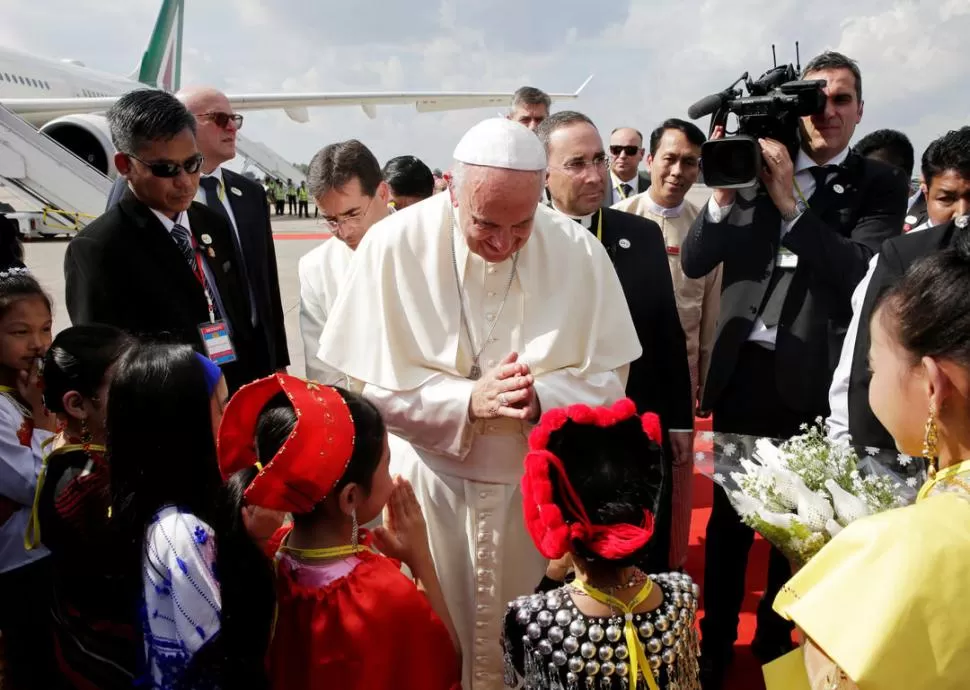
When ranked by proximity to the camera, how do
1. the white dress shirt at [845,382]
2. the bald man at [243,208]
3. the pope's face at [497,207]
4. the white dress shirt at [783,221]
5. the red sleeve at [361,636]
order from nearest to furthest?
the red sleeve at [361,636]
the pope's face at [497,207]
the white dress shirt at [845,382]
the white dress shirt at [783,221]
the bald man at [243,208]

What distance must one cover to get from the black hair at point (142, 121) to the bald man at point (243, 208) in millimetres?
733

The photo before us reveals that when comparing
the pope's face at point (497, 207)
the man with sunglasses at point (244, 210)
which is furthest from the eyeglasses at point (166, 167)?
the pope's face at point (497, 207)

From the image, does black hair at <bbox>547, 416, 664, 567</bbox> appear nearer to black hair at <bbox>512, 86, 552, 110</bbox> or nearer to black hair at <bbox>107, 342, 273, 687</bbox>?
black hair at <bbox>107, 342, 273, 687</bbox>

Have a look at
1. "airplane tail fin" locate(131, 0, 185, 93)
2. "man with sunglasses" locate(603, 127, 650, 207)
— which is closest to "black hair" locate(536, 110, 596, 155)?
"man with sunglasses" locate(603, 127, 650, 207)

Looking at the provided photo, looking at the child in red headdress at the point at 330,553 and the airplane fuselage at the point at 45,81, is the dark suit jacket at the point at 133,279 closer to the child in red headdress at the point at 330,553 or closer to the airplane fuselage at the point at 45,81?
the child in red headdress at the point at 330,553

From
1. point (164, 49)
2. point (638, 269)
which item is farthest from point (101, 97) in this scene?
point (638, 269)

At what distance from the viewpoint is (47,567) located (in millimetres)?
2383

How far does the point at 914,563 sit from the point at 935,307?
0.50m

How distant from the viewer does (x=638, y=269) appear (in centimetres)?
300

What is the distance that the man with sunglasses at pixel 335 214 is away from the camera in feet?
11.6

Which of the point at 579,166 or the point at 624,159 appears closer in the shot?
the point at 579,166

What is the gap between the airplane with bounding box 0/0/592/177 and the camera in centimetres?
1750

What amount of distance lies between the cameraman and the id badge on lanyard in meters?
1.89

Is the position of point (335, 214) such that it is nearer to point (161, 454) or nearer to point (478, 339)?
point (478, 339)
